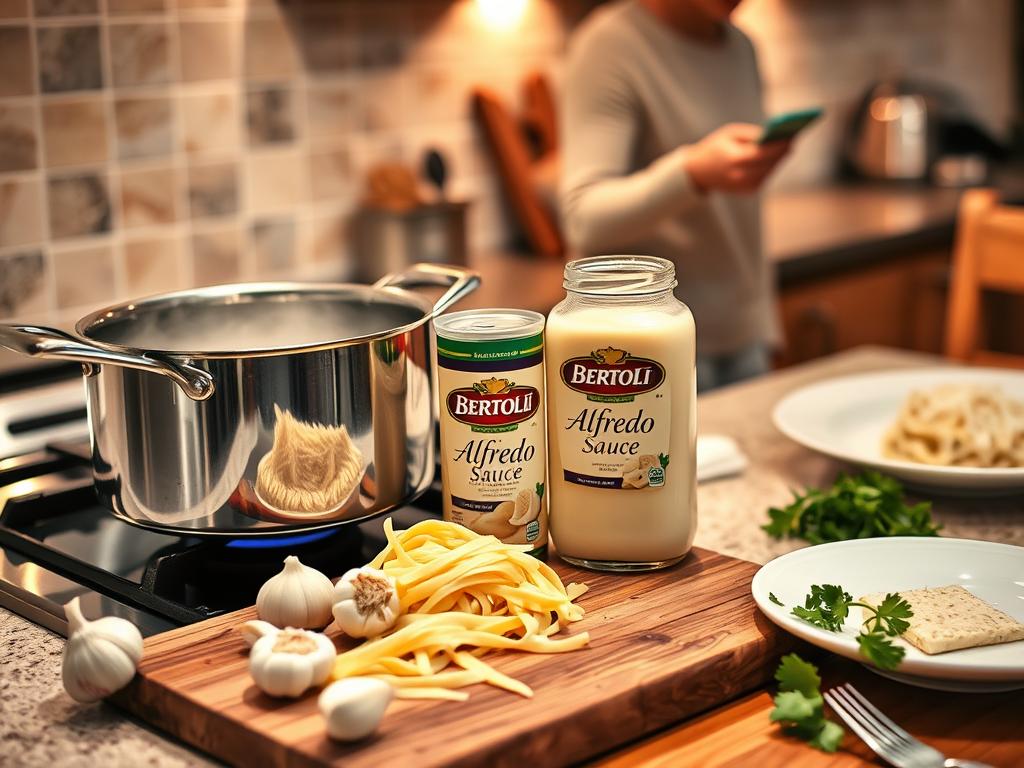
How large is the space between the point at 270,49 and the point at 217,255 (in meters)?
0.40

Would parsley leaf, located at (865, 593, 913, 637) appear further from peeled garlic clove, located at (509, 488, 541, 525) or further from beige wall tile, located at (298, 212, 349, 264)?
beige wall tile, located at (298, 212, 349, 264)

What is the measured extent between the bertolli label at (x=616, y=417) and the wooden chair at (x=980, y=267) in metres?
1.19

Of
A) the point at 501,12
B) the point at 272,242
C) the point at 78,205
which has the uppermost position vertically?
the point at 501,12

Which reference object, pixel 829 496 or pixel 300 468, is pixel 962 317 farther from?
pixel 300 468

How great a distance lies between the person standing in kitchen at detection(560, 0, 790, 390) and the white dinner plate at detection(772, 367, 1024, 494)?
1.38ft

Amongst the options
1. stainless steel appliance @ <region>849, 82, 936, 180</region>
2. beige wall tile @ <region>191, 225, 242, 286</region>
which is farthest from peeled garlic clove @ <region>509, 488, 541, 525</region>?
stainless steel appliance @ <region>849, 82, 936, 180</region>

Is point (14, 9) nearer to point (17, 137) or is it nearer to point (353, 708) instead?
point (17, 137)

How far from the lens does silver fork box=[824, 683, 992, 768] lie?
0.71 metres

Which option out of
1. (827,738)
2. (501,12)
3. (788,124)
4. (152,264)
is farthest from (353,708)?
(501,12)

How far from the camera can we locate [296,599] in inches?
32.3

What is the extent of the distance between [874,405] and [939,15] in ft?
9.51

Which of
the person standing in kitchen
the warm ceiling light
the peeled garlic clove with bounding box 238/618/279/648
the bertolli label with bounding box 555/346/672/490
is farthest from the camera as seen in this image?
the warm ceiling light

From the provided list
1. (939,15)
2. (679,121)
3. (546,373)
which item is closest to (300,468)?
(546,373)

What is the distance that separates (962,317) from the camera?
1964 millimetres
